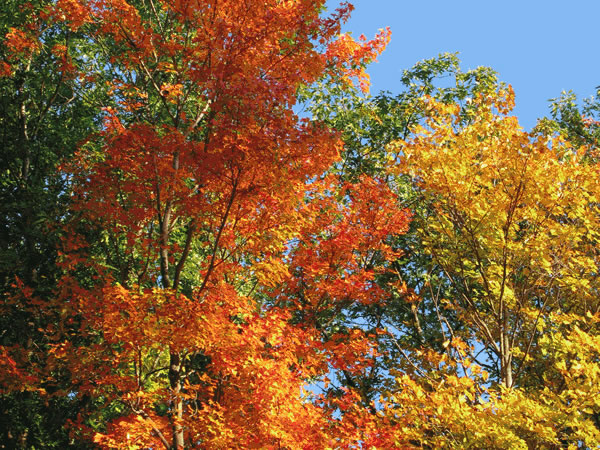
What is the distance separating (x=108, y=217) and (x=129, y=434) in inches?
135

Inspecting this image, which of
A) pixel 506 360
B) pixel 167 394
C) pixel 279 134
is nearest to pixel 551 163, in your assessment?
pixel 506 360

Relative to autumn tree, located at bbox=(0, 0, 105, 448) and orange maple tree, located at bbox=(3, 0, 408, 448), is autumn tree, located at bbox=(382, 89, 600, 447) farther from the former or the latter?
autumn tree, located at bbox=(0, 0, 105, 448)

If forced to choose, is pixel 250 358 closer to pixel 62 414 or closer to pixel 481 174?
pixel 481 174

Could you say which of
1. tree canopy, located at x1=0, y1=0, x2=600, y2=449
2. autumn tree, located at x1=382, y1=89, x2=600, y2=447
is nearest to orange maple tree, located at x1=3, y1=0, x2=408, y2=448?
tree canopy, located at x1=0, y1=0, x2=600, y2=449

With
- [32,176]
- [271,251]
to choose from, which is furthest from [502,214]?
[32,176]

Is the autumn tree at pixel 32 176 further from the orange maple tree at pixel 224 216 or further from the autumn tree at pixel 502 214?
the autumn tree at pixel 502 214

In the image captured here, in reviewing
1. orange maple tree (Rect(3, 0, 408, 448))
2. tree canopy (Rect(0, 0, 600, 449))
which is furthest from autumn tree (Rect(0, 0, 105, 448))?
orange maple tree (Rect(3, 0, 408, 448))

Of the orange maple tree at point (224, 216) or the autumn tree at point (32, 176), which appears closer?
the orange maple tree at point (224, 216)

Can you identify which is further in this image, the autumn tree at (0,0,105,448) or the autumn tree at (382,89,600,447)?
the autumn tree at (0,0,105,448)

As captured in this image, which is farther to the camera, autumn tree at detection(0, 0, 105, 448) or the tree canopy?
autumn tree at detection(0, 0, 105, 448)

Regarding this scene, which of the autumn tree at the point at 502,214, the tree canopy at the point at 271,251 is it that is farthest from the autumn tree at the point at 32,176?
the autumn tree at the point at 502,214

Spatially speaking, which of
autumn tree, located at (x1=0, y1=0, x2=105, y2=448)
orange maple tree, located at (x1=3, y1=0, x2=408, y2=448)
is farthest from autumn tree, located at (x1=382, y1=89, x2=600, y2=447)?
autumn tree, located at (x1=0, y1=0, x2=105, y2=448)

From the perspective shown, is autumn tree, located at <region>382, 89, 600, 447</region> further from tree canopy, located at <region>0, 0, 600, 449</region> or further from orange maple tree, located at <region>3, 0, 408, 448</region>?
orange maple tree, located at <region>3, 0, 408, 448</region>

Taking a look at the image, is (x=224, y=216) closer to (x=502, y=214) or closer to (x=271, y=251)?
(x=271, y=251)
